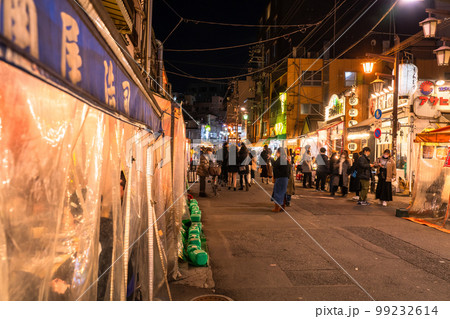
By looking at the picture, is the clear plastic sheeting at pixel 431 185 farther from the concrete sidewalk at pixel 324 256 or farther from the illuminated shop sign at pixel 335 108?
the illuminated shop sign at pixel 335 108

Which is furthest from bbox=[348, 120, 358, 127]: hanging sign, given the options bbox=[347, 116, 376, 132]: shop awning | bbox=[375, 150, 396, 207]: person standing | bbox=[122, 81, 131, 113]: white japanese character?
bbox=[122, 81, 131, 113]: white japanese character

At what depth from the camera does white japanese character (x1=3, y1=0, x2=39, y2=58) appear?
3.91ft

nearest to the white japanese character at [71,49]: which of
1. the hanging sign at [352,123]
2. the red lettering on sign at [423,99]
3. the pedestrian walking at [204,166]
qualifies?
the pedestrian walking at [204,166]

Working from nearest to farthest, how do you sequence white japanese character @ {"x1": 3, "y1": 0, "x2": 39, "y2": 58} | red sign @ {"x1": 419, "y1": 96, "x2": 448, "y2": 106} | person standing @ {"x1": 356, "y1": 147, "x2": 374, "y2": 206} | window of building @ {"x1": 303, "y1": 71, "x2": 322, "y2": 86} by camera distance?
white japanese character @ {"x1": 3, "y1": 0, "x2": 39, "y2": 58}
person standing @ {"x1": 356, "y1": 147, "x2": 374, "y2": 206}
red sign @ {"x1": 419, "y1": 96, "x2": 448, "y2": 106}
window of building @ {"x1": 303, "y1": 71, "x2": 322, "y2": 86}

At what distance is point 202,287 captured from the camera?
4.72m

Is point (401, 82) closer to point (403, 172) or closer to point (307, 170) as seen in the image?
point (403, 172)

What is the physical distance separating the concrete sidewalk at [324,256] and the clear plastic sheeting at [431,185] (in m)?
0.91

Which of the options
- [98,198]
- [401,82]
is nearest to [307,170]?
[401,82]

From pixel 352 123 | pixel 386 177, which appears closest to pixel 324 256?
pixel 386 177

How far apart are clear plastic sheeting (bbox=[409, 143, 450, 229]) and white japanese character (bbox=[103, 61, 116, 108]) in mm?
9579

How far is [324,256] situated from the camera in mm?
6102

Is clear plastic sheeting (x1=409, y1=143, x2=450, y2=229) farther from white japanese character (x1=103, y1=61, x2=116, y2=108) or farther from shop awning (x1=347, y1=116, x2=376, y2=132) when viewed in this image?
white japanese character (x1=103, y1=61, x2=116, y2=108)

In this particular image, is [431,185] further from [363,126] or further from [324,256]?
[363,126]

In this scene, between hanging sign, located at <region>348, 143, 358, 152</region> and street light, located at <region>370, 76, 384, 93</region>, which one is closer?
street light, located at <region>370, 76, 384, 93</region>
